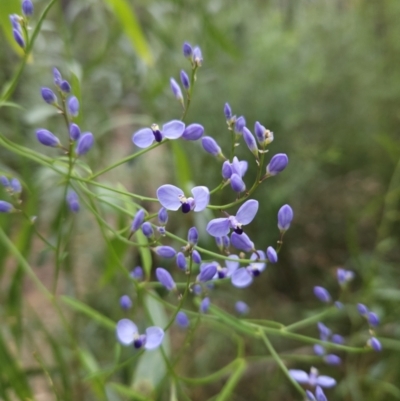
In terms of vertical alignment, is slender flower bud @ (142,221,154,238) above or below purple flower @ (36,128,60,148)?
below

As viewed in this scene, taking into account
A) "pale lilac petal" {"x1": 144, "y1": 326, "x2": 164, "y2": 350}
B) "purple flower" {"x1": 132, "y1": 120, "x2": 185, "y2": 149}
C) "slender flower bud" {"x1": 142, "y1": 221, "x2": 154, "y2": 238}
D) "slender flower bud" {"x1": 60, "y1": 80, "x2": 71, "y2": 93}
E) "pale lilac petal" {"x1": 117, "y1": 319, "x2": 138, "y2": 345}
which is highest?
"slender flower bud" {"x1": 60, "y1": 80, "x2": 71, "y2": 93}

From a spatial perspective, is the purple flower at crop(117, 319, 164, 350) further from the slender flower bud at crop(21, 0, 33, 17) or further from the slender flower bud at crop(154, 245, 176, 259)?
the slender flower bud at crop(21, 0, 33, 17)

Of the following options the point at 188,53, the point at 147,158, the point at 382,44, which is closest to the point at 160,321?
the point at 188,53

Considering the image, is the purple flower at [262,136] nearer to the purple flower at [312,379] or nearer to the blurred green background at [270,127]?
the purple flower at [312,379]

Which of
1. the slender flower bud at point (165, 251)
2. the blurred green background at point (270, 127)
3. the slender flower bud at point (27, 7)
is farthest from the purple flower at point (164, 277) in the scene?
the blurred green background at point (270, 127)

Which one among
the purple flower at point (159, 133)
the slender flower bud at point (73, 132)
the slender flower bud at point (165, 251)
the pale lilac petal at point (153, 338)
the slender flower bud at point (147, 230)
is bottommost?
the pale lilac petal at point (153, 338)

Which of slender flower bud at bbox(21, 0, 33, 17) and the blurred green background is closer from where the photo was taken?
slender flower bud at bbox(21, 0, 33, 17)

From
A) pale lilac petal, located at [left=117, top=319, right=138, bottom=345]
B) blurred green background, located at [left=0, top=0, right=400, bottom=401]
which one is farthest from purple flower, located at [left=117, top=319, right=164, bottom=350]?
blurred green background, located at [left=0, top=0, right=400, bottom=401]
